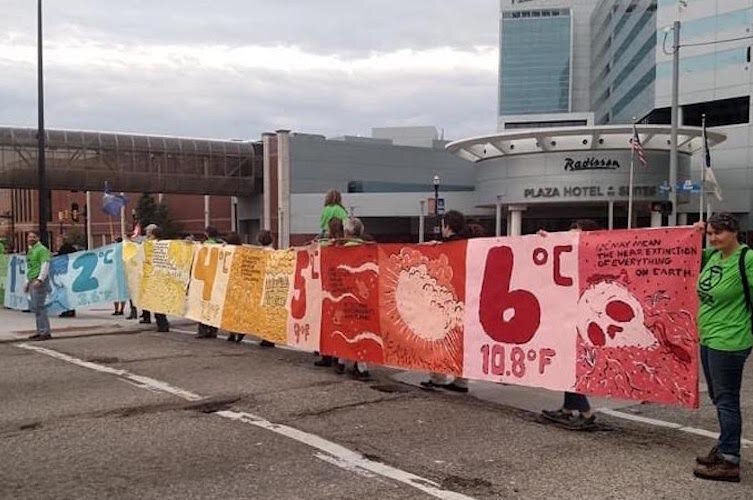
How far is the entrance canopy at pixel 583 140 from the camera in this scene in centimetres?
5341

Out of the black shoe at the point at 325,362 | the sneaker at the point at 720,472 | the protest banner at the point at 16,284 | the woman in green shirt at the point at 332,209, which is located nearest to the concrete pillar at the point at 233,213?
the protest banner at the point at 16,284

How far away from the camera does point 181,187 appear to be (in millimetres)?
62031

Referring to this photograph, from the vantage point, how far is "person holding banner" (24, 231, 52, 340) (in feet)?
41.8

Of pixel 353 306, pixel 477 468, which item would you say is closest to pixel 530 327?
pixel 477 468

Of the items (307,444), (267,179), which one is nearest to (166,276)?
(307,444)

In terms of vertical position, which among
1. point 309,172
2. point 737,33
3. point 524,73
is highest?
point 524,73

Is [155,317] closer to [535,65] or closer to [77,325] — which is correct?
[77,325]

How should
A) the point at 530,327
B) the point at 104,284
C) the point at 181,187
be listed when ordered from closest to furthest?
the point at 530,327 < the point at 104,284 < the point at 181,187

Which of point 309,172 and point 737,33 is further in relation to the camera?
point 309,172

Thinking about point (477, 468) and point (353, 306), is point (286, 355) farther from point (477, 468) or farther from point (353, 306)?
point (477, 468)

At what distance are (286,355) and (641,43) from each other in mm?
75423

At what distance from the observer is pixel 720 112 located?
59.2 m

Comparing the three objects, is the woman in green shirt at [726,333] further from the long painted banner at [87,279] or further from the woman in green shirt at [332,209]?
the long painted banner at [87,279]

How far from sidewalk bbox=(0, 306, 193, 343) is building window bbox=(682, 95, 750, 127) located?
2117 inches
